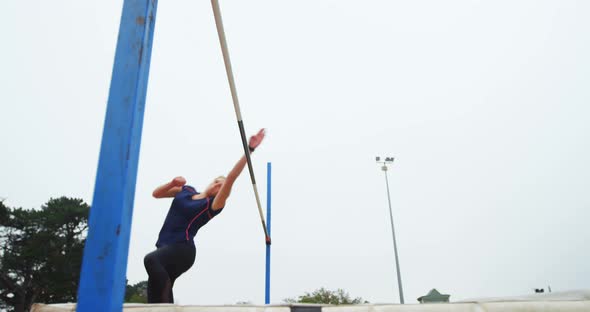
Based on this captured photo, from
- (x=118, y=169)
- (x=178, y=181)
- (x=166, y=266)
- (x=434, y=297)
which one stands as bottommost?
(x=434, y=297)

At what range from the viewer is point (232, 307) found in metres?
1.85

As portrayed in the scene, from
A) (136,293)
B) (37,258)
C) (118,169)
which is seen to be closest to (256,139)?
(118,169)

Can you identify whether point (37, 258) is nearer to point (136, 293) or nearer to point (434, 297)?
point (136, 293)

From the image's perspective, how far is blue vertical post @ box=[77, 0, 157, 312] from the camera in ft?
3.58

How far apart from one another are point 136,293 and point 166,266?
3492cm

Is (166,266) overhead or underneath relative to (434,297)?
overhead

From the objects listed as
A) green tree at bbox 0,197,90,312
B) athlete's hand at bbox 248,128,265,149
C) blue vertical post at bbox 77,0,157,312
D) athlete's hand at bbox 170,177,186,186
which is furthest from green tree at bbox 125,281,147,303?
blue vertical post at bbox 77,0,157,312

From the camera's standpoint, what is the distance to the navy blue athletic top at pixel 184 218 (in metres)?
3.21

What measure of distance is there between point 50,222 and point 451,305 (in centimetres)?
2943

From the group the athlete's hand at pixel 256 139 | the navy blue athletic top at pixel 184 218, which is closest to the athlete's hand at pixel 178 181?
the navy blue athletic top at pixel 184 218

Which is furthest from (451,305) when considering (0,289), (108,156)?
(0,289)

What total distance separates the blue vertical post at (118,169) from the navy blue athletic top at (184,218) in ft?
6.70

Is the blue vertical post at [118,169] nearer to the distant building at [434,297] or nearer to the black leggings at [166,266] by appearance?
the black leggings at [166,266]

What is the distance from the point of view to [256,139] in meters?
2.75
